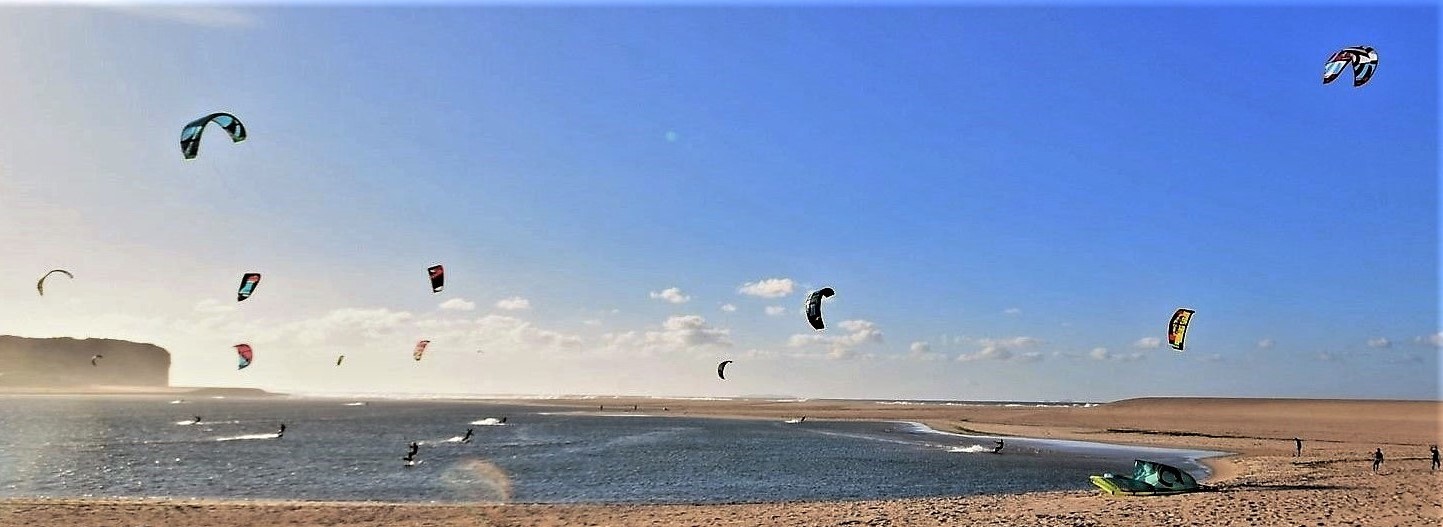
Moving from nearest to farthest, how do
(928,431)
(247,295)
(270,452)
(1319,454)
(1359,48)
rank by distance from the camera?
(1359,48), (247,295), (1319,454), (270,452), (928,431)

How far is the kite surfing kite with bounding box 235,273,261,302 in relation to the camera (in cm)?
2694

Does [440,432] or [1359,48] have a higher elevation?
[1359,48]

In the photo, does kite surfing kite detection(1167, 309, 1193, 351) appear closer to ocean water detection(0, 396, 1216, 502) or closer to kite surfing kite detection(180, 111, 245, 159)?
ocean water detection(0, 396, 1216, 502)

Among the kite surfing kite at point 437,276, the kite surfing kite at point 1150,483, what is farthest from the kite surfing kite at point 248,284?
the kite surfing kite at point 1150,483

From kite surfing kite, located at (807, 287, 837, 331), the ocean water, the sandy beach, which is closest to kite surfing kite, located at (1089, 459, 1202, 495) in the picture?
the sandy beach

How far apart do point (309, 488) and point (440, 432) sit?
4180 cm

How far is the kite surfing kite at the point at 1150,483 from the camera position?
25062 mm

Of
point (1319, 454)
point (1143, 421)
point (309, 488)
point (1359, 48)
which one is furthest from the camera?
point (1143, 421)

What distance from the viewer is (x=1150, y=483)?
82.3 ft

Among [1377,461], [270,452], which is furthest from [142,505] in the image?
[1377,461]

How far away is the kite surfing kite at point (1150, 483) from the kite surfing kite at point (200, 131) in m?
26.0

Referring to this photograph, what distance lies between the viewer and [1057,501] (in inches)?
937

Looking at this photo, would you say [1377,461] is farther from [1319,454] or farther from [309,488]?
[309,488]

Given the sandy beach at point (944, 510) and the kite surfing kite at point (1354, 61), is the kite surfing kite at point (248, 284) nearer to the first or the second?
the sandy beach at point (944, 510)
